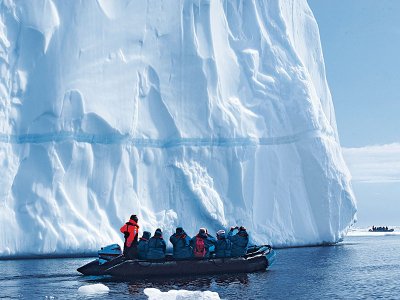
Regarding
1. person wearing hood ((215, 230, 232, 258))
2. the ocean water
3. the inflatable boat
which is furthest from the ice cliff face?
person wearing hood ((215, 230, 232, 258))

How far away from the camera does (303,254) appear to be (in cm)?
2189

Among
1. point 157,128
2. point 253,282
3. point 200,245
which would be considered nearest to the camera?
point 253,282

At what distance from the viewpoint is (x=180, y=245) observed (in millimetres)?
15234

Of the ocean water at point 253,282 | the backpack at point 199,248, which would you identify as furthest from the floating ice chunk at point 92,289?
the backpack at point 199,248

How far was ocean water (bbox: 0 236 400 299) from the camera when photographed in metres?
12.2

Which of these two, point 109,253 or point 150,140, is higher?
point 150,140

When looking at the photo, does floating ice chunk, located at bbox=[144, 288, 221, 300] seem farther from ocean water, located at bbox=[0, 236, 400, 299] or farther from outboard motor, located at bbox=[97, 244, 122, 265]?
outboard motor, located at bbox=[97, 244, 122, 265]

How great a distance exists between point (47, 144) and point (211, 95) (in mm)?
7121

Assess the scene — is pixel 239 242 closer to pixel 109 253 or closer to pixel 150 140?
pixel 109 253

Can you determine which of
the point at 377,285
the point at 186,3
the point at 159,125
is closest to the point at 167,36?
the point at 186,3

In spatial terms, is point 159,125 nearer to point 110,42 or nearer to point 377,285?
point 110,42

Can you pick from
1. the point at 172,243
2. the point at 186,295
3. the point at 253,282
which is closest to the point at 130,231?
the point at 172,243

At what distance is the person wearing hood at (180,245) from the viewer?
1520 cm

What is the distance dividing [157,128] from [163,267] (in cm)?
984
